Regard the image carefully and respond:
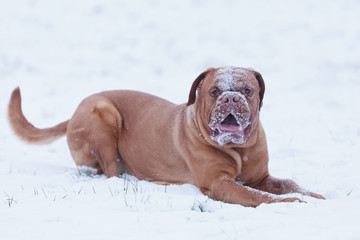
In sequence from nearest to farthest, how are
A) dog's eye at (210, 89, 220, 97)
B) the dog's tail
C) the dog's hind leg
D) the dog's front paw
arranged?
the dog's front paw, dog's eye at (210, 89, 220, 97), the dog's hind leg, the dog's tail

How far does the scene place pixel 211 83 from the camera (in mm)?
3898

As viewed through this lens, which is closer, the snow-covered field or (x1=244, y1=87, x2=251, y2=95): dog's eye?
the snow-covered field

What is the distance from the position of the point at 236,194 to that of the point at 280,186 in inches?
27.5

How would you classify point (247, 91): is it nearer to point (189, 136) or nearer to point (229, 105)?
point (229, 105)

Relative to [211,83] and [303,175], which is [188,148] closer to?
[211,83]

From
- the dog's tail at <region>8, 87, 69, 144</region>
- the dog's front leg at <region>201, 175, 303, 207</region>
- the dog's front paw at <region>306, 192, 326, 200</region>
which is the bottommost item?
the dog's front paw at <region>306, 192, 326, 200</region>

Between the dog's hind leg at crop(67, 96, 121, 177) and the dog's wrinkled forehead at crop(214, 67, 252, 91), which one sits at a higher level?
the dog's wrinkled forehead at crop(214, 67, 252, 91)

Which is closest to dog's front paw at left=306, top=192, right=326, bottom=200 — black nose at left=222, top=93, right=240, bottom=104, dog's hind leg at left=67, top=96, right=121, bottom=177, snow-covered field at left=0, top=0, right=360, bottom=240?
snow-covered field at left=0, top=0, right=360, bottom=240

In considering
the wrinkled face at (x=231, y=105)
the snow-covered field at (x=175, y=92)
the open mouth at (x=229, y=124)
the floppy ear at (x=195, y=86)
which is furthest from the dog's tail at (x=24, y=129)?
the open mouth at (x=229, y=124)

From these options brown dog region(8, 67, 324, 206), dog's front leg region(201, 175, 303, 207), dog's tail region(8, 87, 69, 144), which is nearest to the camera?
dog's front leg region(201, 175, 303, 207)

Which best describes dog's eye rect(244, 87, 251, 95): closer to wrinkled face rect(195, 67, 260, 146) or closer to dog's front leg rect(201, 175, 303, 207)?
wrinkled face rect(195, 67, 260, 146)

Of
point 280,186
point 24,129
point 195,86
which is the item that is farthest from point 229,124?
point 24,129

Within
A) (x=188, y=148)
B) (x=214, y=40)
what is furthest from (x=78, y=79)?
(x=188, y=148)

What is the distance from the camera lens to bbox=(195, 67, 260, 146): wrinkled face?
3641 millimetres
